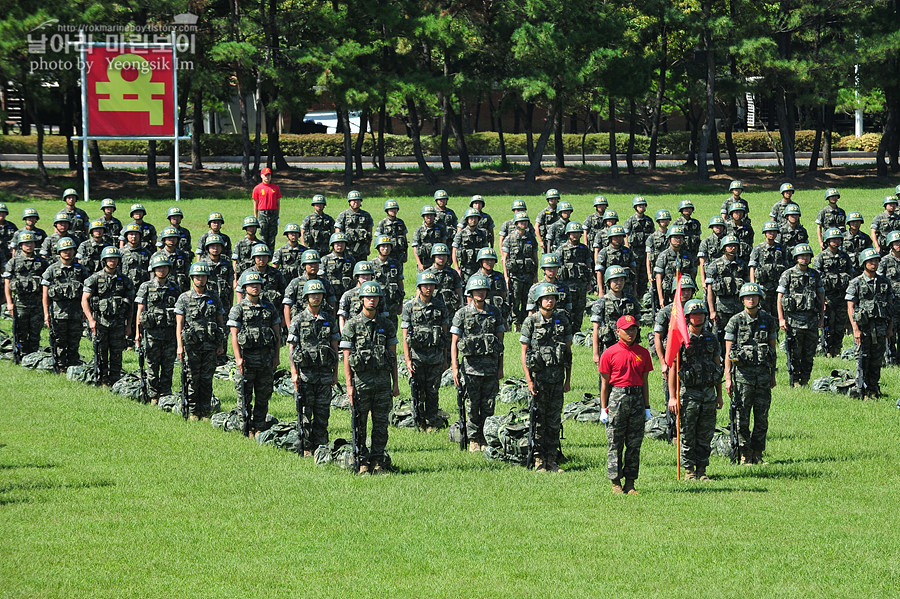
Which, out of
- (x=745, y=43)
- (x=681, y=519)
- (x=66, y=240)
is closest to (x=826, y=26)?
(x=745, y=43)

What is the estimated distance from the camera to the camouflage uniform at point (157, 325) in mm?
17469

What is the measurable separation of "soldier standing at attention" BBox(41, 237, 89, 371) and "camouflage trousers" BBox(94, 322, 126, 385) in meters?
1.16

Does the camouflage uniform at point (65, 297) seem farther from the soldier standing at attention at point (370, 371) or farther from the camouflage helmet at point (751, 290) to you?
the camouflage helmet at point (751, 290)

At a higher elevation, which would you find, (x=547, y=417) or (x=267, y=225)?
(x=267, y=225)

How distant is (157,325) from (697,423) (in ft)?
27.6

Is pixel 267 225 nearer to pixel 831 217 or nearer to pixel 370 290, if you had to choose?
pixel 831 217

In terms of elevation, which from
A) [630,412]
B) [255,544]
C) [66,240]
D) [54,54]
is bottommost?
[255,544]

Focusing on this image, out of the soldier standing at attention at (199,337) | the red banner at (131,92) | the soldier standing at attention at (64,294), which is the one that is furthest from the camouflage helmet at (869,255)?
the red banner at (131,92)

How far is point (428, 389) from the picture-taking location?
15977 millimetres

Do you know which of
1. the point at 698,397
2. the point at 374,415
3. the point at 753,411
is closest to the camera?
the point at 698,397

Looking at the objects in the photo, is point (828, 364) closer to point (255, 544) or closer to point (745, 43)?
point (255, 544)

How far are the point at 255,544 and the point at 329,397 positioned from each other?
150 inches

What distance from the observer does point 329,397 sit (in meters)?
14.8

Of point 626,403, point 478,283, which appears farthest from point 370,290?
point 626,403
